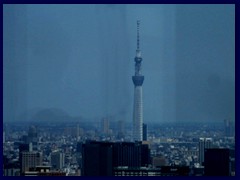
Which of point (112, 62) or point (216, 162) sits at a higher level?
point (112, 62)

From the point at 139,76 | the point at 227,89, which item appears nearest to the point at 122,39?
the point at 139,76

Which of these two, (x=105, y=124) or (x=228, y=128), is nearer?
(x=228, y=128)

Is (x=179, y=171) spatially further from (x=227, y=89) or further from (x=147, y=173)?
(x=227, y=89)

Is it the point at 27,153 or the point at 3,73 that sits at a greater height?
the point at 3,73

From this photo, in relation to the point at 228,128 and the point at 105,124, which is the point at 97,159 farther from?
the point at 228,128

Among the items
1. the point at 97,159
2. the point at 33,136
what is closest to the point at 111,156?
the point at 97,159

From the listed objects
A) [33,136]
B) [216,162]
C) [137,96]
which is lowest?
[216,162]

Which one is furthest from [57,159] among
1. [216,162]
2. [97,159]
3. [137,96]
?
[216,162]
